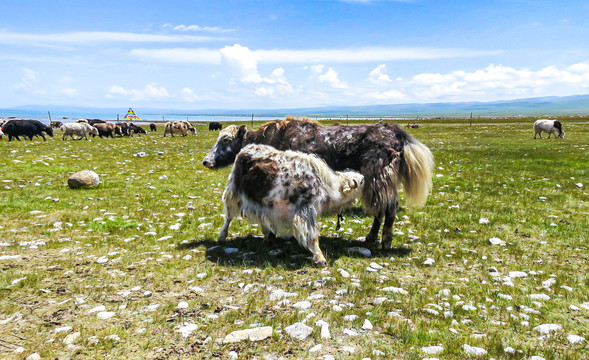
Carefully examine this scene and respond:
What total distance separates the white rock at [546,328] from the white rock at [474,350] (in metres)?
1.12

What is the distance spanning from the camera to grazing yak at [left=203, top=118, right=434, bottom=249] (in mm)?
7863

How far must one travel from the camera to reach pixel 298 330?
14.5 feet

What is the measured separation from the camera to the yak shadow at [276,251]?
702cm

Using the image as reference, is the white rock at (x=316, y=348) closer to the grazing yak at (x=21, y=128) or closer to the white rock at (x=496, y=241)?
the white rock at (x=496, y=241)

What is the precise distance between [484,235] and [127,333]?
8354mm

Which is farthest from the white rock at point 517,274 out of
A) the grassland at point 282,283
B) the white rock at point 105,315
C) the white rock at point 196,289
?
the white rock at point 105,315

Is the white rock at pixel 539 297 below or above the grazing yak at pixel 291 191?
below

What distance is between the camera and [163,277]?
6.12 meters

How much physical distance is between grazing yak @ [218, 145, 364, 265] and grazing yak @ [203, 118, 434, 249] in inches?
24.2

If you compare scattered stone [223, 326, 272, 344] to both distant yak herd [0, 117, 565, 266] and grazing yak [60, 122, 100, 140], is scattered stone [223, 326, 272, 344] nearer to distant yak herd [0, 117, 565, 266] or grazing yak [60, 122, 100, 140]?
distant yak herd [0, 117, 565, 266]

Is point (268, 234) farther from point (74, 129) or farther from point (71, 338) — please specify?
point (74, 129)

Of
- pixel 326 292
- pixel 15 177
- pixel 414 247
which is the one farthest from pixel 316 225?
pixel 15 177

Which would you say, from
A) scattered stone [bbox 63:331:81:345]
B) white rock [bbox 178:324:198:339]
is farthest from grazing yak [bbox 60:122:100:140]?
white rock [bbox 178:324:198:339]

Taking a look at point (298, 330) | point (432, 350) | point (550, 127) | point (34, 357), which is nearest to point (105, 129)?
point (34, 357)
